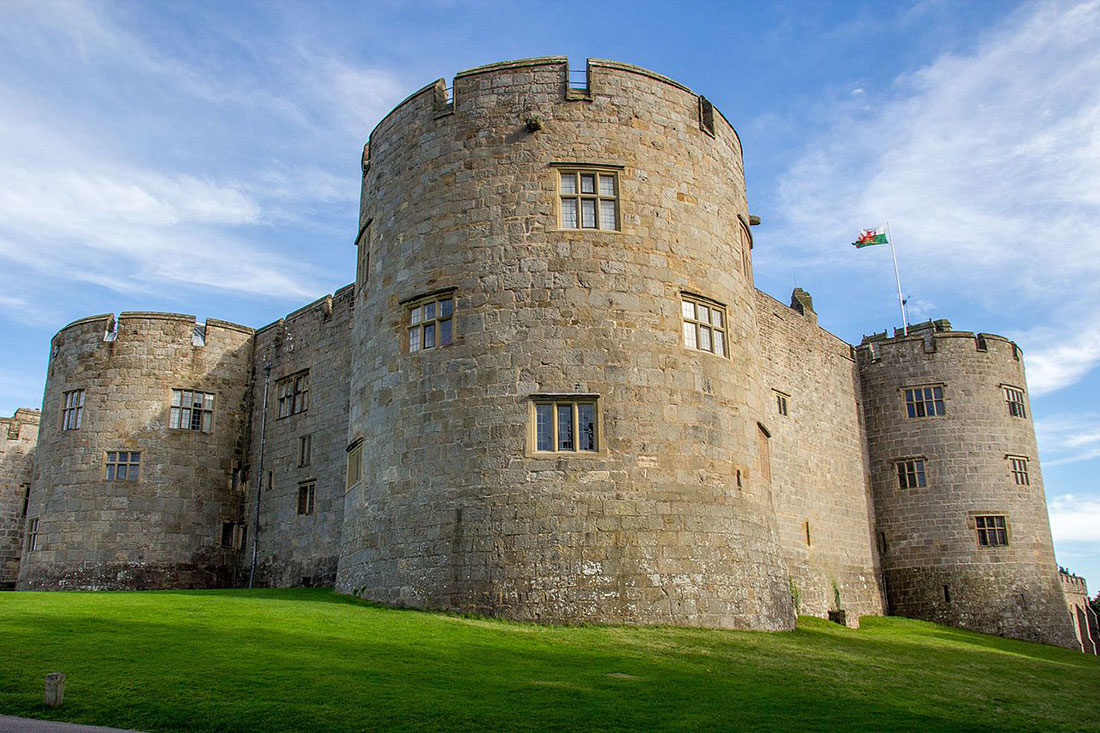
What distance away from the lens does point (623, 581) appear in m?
17.7

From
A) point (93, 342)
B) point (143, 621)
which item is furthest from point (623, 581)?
point (93, 342)

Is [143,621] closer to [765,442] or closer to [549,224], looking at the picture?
[549,224]

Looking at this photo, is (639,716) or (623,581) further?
(623,581)

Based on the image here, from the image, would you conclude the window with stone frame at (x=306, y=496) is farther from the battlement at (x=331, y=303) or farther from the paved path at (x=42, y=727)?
the paved path at (x=42, y=727)

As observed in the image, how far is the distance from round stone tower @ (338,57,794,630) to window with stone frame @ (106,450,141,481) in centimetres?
1180

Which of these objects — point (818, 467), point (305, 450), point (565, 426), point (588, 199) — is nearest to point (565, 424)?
point (565, 426)

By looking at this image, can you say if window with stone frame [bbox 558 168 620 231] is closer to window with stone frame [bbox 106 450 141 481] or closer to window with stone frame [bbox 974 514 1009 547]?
window with stone frame [bbox 106 450 141 481]

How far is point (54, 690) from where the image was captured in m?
10.5

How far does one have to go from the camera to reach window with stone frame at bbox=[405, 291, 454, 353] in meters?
20.0

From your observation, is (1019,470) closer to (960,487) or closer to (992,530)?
(960,487)

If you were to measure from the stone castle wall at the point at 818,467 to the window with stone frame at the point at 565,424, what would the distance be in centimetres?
1203

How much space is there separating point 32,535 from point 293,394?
950 centimetres

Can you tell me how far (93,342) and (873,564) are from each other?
93.6 feet

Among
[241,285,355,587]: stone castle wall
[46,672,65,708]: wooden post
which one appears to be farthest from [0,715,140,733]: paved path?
[241,285,355,587]: stone castle wall
